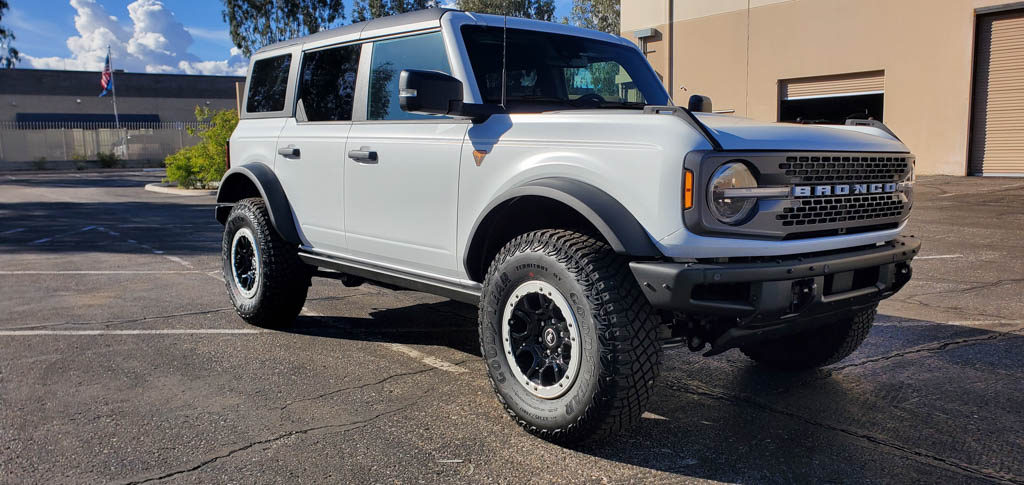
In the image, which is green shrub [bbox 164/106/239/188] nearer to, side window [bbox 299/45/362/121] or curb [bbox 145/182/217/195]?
curb [bbox 145/182/217/195]

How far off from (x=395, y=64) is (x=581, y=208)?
190cm

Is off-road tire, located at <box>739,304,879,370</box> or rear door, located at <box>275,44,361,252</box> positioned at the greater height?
rear door, located at <box>275,44,361,252</box>

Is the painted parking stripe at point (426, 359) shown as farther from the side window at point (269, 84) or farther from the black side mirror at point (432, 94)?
the side window at point (269, 84)

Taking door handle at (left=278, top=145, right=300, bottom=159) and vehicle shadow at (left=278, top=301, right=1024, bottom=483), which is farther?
door handle at (left=278, top=145, right=300, bottom=159)

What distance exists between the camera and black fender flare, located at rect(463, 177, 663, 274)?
10.6ft

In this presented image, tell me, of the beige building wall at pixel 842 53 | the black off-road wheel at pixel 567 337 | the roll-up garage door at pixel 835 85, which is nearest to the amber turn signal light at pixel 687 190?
the black off-road wheel at pixel 567 337

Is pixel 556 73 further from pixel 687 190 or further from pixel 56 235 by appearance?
pixel 56 235

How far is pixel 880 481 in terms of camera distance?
3.14 metres

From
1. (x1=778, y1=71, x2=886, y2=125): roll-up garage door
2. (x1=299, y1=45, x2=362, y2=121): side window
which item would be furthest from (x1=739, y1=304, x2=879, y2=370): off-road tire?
(x1=778, y1=71, x2=886, y2=125): roll-up garage door

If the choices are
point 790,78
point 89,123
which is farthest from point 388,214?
point 89,123

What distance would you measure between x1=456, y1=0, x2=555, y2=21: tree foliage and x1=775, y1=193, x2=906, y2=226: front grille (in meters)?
51.9

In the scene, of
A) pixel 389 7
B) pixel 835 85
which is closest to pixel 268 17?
pixel 389 7

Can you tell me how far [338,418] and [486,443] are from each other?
2.58 feet

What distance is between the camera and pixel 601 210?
330cm
